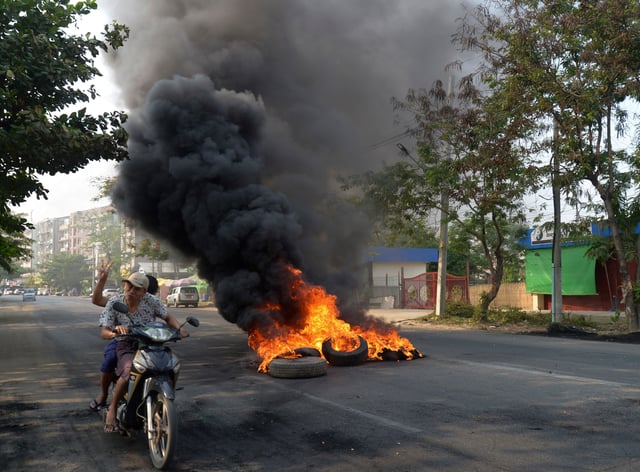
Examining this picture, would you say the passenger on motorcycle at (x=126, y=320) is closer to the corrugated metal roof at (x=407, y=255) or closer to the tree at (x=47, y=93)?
the tree at (x=47, y=93)

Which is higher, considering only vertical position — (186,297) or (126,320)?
(126,320)

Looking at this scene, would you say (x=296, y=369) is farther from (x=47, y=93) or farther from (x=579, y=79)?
(x=579, y=79)

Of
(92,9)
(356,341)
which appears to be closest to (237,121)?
(92,9)

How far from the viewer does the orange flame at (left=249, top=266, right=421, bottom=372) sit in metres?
9.34

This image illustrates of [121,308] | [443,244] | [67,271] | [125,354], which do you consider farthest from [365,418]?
[67,271]

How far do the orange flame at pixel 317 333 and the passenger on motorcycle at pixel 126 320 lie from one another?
398 centimetres

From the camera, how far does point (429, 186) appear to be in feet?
62.5

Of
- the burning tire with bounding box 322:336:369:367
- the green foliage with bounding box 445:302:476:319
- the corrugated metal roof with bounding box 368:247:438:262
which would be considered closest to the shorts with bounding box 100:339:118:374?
the burning tire with bounding box 322:336:369:367

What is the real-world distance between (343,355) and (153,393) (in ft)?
16.2

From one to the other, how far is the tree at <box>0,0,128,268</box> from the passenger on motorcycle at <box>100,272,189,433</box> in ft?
12.8

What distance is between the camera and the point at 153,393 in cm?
441

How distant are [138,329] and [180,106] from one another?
9.02m

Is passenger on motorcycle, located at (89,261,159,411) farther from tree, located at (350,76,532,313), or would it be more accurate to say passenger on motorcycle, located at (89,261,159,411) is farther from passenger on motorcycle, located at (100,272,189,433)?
tree, located at (350,76,532,313)

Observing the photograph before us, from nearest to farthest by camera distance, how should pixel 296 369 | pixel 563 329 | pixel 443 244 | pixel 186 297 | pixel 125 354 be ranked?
1. pixel 125 354
2. pixel 296 369
3. pixel 563 329
4. pixel 443 244
5. pixel 186 297
